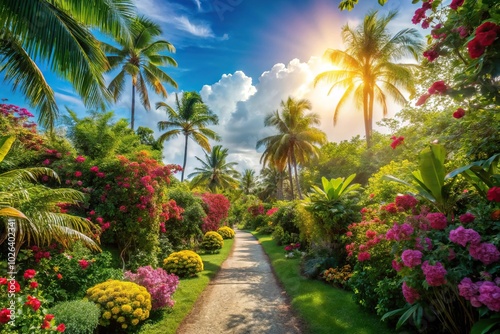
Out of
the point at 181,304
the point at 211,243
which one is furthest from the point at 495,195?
the point at 211,243

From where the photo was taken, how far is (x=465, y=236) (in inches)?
128

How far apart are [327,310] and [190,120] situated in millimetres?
22103

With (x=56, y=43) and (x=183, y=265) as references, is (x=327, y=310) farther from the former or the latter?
(x=56, y=43)

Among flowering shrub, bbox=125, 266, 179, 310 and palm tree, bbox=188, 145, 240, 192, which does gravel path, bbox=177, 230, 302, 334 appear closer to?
flowering shrub, bbox=125, 266, 179, 310

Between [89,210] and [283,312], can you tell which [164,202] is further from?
[283,312]

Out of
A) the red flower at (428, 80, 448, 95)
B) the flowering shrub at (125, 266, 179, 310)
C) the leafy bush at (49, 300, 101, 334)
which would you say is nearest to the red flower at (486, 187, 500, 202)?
the red flower at (428, 80, 448, 95)

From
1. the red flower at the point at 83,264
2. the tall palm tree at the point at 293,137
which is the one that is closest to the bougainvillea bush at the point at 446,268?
the red flower at the point at 83,264

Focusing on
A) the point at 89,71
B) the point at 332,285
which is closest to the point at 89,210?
the point at 89,71

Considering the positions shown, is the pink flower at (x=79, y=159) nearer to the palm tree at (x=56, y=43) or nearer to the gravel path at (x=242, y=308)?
the palm tree at (x=56, y=43)

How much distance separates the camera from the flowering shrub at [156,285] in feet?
20.7

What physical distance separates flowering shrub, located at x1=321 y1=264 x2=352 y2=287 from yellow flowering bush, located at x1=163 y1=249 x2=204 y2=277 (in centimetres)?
441

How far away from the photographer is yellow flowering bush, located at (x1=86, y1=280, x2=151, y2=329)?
509cm

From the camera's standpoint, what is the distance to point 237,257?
46.4ft

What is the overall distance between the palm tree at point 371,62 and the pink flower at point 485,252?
15953 millimetres
